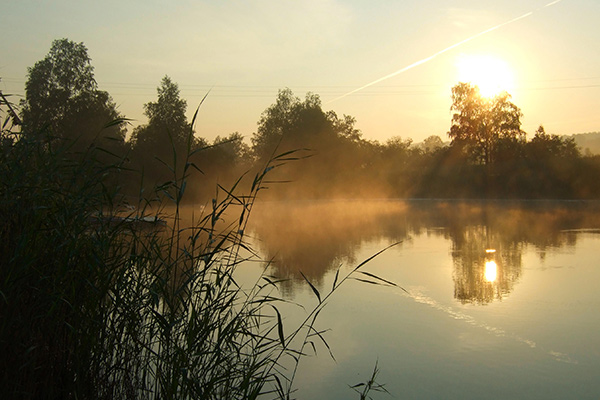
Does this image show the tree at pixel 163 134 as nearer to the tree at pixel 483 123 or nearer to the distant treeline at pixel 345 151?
the distant treeline at pixel 345 151

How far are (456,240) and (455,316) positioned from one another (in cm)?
773

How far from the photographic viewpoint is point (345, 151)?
52281mm

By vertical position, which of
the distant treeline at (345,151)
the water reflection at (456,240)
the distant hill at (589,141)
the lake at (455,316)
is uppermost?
the distant hill at (589,141)

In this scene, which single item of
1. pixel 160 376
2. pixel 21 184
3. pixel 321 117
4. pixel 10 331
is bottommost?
pixel 160 376

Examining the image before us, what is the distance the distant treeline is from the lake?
13.3 meters

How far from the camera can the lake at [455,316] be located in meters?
4.36

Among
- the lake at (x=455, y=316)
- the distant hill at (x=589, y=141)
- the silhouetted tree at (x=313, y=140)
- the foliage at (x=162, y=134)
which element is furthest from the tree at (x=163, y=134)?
the distant hill at (x=589, y=141)

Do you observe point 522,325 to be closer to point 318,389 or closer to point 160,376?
point 318,389

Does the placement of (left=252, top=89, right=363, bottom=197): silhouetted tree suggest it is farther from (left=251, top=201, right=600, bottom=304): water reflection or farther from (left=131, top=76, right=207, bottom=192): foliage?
(left=251, top=201, right=600, bottom=304): water reflection

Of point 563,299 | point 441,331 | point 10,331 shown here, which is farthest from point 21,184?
point 563,299

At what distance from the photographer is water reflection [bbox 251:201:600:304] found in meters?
8.52

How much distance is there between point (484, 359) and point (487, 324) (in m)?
1.15

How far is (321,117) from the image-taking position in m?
54.3

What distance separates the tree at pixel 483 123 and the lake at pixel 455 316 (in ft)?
99.1
